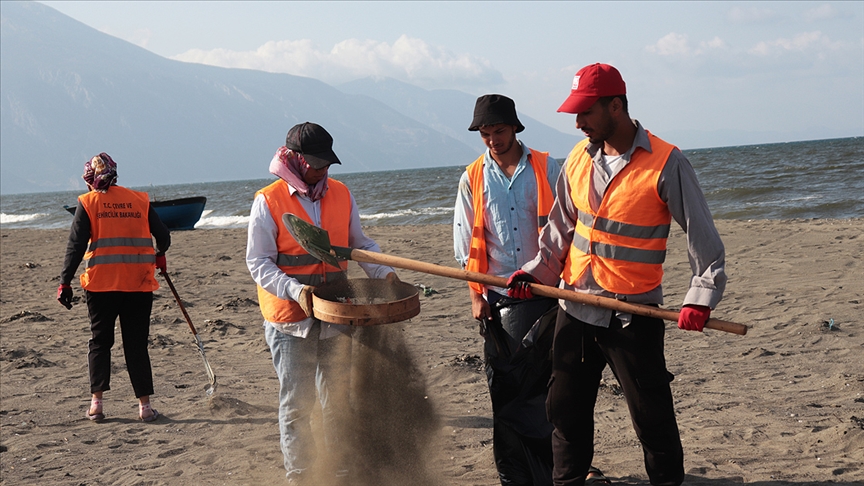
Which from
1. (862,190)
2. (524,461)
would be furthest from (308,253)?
(862,190)

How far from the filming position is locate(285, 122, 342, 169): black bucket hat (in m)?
3.54

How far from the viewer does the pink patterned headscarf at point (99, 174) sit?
520 cm

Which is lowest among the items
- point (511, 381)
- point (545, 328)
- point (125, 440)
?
point (125, 440)

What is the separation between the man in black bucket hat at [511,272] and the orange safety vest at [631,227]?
1.94ft

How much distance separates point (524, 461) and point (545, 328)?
2.23ft

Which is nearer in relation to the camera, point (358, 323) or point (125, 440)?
point (358, 323)

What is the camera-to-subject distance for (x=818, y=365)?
17.9ft

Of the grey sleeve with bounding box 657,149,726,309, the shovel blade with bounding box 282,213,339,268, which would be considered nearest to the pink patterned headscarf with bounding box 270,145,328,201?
the shovel blade with bounding box 282,213,339,268

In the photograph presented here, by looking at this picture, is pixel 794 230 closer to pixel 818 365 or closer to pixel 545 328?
pixel 818 365

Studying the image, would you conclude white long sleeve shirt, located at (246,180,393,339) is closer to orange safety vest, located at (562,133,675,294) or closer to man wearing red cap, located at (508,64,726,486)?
man wearing red cap, located at (508,64,726,486)

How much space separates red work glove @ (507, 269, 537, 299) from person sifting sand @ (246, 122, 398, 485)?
2.91 feet

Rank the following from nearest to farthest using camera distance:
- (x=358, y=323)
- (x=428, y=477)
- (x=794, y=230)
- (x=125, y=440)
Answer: (x=358, y=323) < (x=428, y=477) < (x=125, y=440) < (x=794, y=230)

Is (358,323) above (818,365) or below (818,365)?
above

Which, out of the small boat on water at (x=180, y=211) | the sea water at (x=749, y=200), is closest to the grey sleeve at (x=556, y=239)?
the sea water at (x=749, y=200)
